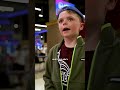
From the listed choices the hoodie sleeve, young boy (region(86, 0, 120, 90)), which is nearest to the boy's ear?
young boy (region(86, 0, 120, 90))

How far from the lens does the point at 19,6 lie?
96 cm

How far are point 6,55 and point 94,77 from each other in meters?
0.39

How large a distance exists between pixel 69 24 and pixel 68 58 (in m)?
0.20

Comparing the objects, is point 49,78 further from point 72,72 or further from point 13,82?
point 13,82

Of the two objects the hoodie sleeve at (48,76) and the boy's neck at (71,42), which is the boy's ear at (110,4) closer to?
the boy's neck at (71,42)

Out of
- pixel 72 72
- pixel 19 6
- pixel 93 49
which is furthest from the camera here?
pixel 72 72

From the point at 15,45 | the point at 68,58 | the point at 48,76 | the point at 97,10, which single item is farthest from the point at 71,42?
the point at 15,45

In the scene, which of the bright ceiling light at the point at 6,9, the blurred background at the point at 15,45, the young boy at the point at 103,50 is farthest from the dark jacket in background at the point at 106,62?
the bright ceiling light at the point at 6,9

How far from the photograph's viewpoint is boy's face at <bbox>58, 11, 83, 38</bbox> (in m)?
1.45

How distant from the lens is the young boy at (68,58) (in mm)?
1377

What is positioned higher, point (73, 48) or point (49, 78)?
point (73, 48)

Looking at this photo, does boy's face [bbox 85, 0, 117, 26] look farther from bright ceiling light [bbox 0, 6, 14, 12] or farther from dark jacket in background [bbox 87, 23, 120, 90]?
bright ceiling light [bbox 0, 6, 14, 12]

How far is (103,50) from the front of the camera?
3.40 ft

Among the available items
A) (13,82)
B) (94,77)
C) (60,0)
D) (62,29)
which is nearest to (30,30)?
(13,82)
